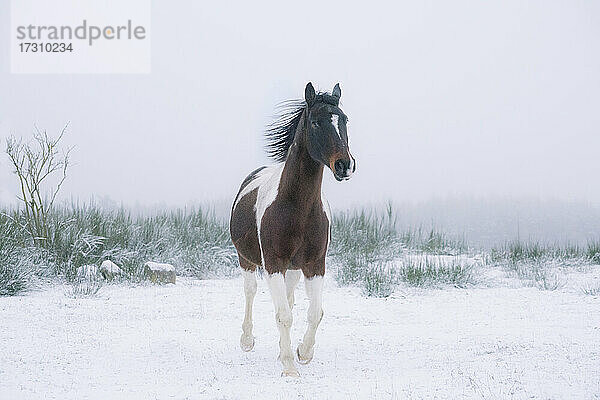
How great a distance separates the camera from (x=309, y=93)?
4.37 meters

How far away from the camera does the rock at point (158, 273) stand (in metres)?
9.57

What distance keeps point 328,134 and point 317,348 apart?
2222 mm

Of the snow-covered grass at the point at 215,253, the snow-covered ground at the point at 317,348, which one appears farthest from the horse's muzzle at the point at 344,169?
the snow-covered grass at the point at 215,253

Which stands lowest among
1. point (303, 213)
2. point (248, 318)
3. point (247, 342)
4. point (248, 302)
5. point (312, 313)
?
point (247, 342)

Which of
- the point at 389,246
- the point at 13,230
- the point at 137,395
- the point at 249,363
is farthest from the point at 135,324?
the point at 389,246

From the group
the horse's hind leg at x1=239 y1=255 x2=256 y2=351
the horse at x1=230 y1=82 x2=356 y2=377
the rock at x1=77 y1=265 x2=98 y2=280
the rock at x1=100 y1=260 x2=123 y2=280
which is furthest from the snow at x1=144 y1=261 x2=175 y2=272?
the horse at x1=230 y1=82 x2=356 y2=377

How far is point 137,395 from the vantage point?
396cm

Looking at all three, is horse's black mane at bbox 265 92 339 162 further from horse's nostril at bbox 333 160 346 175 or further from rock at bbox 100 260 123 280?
rock at bbox 100 260 123 280

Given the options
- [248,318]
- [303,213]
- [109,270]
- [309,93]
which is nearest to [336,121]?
[309,93]

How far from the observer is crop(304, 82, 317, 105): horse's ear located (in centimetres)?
434

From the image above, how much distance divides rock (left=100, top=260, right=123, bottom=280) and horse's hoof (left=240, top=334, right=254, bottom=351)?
15.9 feet

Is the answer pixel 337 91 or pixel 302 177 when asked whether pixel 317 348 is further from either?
pixel 337 91

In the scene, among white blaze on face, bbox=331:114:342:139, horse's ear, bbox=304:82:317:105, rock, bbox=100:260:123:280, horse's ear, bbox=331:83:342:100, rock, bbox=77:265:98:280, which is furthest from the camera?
rock, bbox=100:260:123:280

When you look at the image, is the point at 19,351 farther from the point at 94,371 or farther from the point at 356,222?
the point at 356,222
